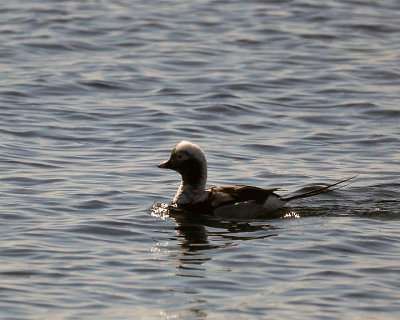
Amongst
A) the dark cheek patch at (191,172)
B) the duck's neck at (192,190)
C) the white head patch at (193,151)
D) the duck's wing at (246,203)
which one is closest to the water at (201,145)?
the duck's wing at (246,203)

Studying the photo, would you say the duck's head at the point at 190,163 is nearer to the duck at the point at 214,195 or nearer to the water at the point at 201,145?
the duck at the point at 214,195

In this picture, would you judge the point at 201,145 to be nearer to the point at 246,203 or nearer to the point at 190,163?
the point at 190,163

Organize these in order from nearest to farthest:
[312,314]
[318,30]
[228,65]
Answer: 1. [312,314]
2. [228,65]
3. [318,30]

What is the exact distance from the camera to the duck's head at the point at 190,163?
1343 cm

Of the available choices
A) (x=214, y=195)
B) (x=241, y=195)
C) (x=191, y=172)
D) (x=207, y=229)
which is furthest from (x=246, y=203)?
(x=191, y=172)

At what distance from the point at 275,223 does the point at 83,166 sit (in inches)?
142

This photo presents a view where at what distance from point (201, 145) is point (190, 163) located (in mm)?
3435

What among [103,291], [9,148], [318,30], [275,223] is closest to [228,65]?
[318,30]

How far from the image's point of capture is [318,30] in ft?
89.0

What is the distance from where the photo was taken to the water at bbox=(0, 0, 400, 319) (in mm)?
9922

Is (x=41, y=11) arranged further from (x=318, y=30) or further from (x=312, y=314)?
(x=312, y=314)

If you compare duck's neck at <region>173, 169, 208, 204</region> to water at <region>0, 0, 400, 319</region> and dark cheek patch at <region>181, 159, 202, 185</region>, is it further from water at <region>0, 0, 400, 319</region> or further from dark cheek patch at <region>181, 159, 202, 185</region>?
water at <region>0, 0, 400, 319</region>

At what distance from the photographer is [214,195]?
1316cm

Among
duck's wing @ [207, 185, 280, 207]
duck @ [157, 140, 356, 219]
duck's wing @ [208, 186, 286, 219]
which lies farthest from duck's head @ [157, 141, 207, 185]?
duck's wing @ [208, 186, 286, 219]
